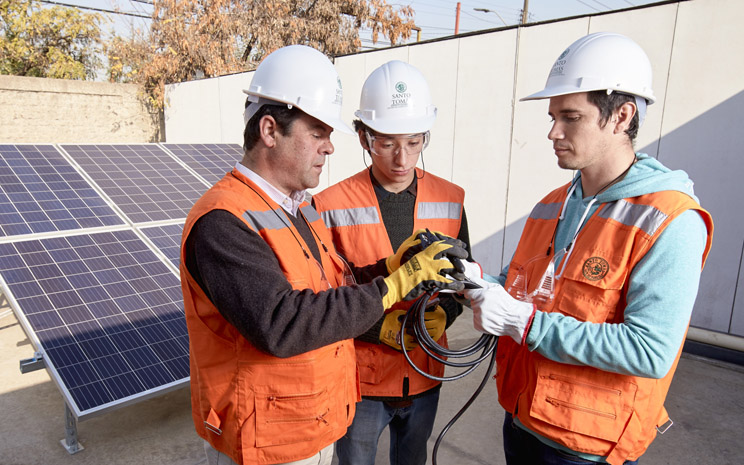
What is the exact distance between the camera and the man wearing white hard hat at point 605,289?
1400 mm

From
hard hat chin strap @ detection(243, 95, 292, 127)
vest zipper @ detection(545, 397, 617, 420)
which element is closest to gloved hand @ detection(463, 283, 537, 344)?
vest zipper @ detection(545, 397, 617, 420)

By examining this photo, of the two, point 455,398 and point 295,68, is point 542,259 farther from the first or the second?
point 455,398

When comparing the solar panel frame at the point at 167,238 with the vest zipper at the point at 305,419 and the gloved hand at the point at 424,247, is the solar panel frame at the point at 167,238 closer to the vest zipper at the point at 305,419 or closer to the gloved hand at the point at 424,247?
the gloved hand at the point at 424,247

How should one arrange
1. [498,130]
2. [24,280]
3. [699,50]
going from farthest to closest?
[498,130], [699,50], [24,280]

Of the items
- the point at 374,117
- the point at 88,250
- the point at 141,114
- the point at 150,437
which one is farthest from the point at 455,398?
the point at 141,114

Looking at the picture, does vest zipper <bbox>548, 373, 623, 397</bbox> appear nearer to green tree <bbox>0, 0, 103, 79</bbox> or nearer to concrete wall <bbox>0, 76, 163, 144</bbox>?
concrete wall <bbox>0, 76, 163, 144</bbox>

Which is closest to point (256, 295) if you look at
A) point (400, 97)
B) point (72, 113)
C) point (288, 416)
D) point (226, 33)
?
point (288, 416)

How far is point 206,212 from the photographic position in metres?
1.42

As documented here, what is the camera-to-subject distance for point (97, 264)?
371 cm

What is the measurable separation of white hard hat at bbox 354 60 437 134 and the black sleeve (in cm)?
99

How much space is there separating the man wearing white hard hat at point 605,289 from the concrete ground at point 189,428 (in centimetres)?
183

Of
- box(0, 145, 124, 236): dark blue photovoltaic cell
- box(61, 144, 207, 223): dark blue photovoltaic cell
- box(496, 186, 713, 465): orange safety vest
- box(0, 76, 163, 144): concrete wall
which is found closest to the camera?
box(496, 186, 713, 465): orange safety vest

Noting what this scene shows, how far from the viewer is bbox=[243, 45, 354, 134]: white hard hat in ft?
5.40

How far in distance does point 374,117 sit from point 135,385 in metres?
2.16
